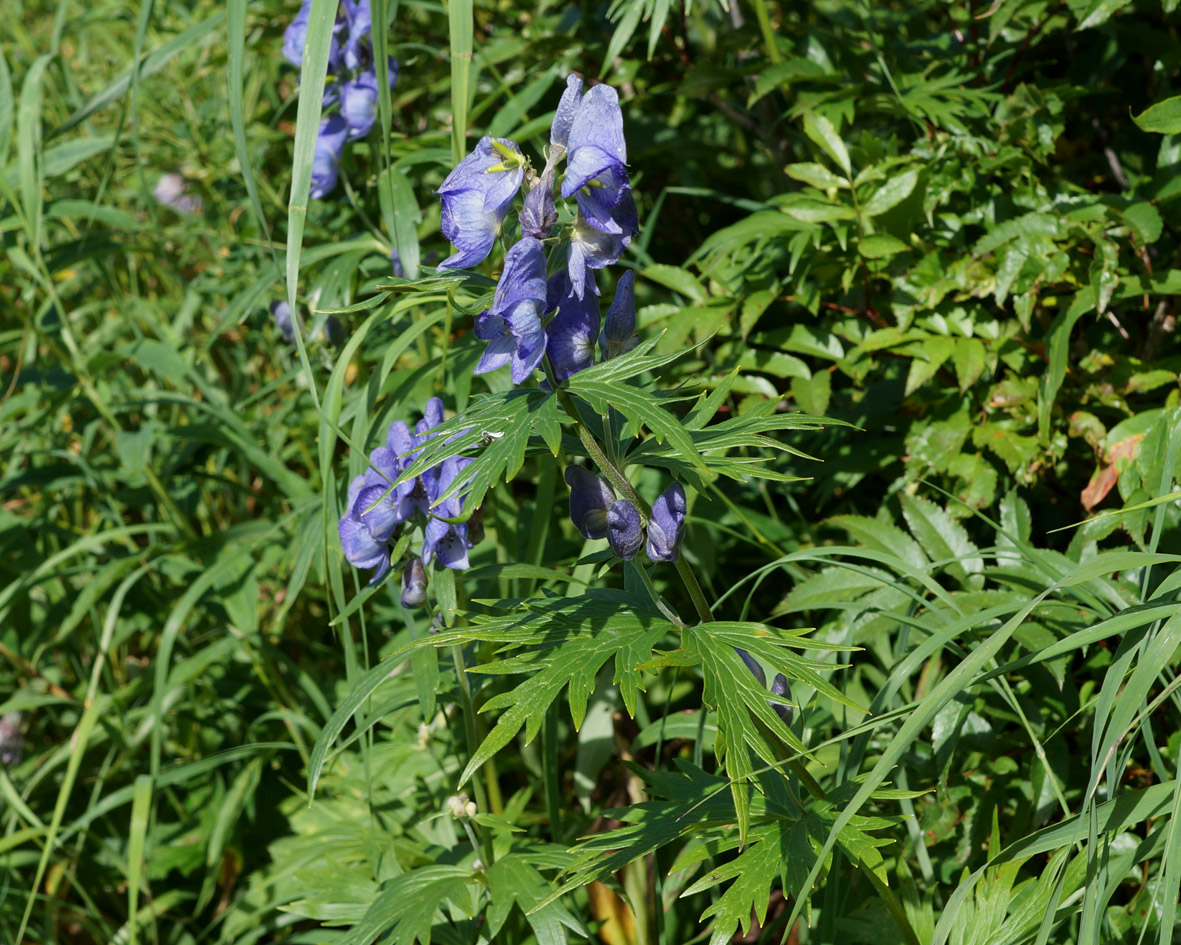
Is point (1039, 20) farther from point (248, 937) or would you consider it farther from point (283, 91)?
point (283, 91)

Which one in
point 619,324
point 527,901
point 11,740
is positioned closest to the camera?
point 619,324

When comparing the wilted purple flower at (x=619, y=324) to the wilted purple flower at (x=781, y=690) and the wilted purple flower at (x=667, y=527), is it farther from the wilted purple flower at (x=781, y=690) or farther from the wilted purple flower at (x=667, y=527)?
the wilted purple flower at (x=781, y=690)

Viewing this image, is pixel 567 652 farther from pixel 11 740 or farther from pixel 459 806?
pixel 11 740

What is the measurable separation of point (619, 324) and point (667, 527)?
24 centimetres

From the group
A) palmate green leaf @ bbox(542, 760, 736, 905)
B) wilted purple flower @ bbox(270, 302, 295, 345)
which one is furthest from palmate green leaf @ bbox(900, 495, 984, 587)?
wilted purple flower @ bbox(270, 302, 295, 345)

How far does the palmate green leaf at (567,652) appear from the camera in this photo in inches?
37.6

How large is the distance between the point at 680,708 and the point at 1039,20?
1540 mm

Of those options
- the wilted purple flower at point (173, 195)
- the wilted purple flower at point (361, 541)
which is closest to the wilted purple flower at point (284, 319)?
the wilted purple flower at point (361, 541)

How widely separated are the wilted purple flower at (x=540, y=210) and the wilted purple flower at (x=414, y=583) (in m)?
0.64

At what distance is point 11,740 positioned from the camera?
8.20 ft

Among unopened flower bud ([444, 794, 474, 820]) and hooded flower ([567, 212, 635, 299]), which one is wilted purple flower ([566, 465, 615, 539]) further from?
unopened flower bud ([444, 794, 474, 820])

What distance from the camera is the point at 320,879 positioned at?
1.60 m

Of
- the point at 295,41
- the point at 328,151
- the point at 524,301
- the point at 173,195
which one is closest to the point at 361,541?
the point at 524,301

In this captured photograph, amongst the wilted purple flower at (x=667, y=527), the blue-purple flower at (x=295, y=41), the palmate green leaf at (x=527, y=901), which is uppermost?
the blue-purple flower at (x=295, y=41)
